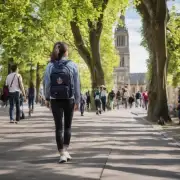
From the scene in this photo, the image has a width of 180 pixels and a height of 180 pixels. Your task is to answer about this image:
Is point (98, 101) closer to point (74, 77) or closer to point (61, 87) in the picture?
point (74, 77)

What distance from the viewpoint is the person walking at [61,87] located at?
24.2 feet

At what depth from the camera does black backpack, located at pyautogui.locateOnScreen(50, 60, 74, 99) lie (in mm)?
7352

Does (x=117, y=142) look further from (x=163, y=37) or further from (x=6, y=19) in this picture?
(x=6, y=19)

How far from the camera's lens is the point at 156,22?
19.2m

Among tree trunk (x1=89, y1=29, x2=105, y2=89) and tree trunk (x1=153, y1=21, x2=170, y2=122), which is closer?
tree trunk (x1=153, y1=21, x2=170, y2=122)

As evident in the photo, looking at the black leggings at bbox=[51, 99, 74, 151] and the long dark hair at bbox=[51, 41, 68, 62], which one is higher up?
the long dark hair at bbox=[51, 41, 68, 62]

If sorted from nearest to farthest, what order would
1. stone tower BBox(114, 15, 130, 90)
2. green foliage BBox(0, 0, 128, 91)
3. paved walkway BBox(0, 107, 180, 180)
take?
paved walkway BBox(0, 107, 180, 180)
green foliage BBox(0, 0, 128, 91)
stone tower BBox(114, 15, 130, 90)

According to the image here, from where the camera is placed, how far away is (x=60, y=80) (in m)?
7.36

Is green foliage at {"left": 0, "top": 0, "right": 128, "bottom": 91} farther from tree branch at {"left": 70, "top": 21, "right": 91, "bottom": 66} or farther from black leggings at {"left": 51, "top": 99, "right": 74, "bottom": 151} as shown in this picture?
black leggings at {"left": 51, "top": 99, "right": 74, "bottom": 151}

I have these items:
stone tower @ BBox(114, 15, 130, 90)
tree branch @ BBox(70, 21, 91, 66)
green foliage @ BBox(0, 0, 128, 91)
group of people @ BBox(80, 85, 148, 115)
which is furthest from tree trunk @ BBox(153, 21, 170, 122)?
stone tower @ BBox(114, 15, 130, 90)

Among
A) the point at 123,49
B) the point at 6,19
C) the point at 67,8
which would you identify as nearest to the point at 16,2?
the point at 67,8

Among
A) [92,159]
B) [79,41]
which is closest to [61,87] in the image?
[92,159]

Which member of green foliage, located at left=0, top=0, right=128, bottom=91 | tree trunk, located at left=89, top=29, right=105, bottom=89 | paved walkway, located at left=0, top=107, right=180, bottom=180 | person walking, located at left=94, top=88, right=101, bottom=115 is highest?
green foliage, located at left=0, top=0, right=128, bottom=91

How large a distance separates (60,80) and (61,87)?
106mm
